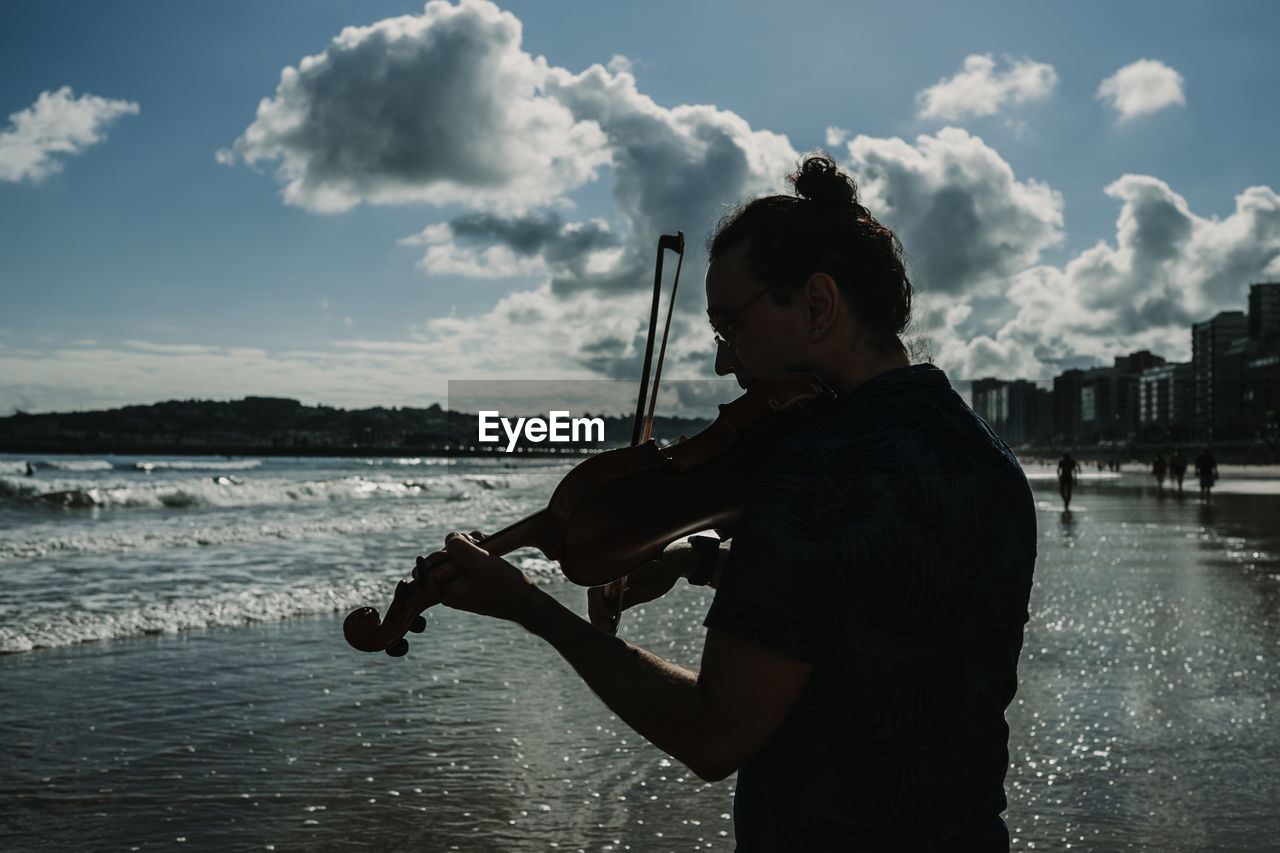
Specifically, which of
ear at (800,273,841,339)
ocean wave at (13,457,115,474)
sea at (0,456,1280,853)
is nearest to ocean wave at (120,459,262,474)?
ocean wave at (13,457,115,474)

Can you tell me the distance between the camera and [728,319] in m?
1.59

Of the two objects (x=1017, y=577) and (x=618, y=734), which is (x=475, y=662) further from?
(x=1017, y=577)

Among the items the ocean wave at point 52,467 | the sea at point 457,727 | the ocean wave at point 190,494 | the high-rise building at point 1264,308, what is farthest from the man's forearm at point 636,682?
the high-rise building at point 1264,308

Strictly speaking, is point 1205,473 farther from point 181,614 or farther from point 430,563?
point 430,563

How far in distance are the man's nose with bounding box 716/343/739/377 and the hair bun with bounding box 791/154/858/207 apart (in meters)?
0.28

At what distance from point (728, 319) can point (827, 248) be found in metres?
0.19

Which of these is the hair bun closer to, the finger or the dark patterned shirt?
the dark patterned shirt

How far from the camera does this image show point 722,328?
164 cm

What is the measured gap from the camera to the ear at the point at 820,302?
1504mm

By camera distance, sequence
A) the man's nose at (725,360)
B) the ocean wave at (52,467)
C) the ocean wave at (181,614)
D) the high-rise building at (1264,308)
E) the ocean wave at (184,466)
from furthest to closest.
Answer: the high-rise building at (1264,308) < the ocean wave at (184,466) < the ocean wave at (52,467) < the ocean wave at (181,614) < the man's nose at (725,360)

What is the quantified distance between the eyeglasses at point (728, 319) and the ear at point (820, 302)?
67mm

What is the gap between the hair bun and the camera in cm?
159

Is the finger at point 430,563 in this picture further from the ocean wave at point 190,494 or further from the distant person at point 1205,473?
the distant person at point 1205,473

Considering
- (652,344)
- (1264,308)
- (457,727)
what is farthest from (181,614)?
(1264,308)
